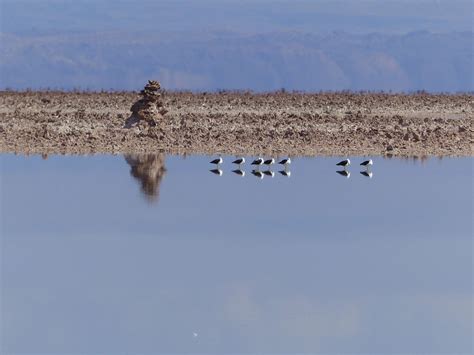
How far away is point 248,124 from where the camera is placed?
32781mm

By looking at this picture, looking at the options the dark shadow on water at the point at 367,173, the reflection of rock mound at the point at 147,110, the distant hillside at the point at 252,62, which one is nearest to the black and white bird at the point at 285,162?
the dark shadow on water at the point at 367,173

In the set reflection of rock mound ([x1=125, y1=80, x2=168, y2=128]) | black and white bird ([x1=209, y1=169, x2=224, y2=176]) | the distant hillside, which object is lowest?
black and white bird ([x1=209, y1=169, x2=224, y2=176])

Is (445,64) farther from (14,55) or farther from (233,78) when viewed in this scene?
(14,55)

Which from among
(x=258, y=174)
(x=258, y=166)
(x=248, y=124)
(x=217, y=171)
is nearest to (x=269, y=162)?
(x=258, y=166)

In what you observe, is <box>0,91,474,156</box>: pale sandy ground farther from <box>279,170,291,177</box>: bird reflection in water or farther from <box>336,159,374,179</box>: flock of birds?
<box>279,170,291,177</box>: bird reflection in water

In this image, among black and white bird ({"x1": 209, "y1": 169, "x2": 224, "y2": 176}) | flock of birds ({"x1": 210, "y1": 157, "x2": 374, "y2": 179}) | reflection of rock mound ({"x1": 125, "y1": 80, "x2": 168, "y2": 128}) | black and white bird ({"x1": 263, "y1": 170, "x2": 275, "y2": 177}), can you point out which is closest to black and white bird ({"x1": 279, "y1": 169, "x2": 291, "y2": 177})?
flock of birds ({"x1": 210, "y1": 157, "x2": 374, "y2": 179})

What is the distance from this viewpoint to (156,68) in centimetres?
12438

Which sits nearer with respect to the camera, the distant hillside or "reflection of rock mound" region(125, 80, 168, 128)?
"reflection of rock mound" region(125, 80, 168, 128)

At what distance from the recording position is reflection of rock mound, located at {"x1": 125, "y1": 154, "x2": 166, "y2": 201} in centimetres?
2610

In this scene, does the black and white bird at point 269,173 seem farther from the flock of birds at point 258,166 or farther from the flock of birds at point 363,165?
the flock of birds at point 363,165

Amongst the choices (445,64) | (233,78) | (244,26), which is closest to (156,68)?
(233,78)

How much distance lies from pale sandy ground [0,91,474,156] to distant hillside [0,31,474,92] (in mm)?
64740

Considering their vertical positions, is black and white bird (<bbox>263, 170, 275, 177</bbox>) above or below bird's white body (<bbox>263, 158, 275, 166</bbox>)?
below

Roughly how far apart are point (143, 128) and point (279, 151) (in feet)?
8.30
